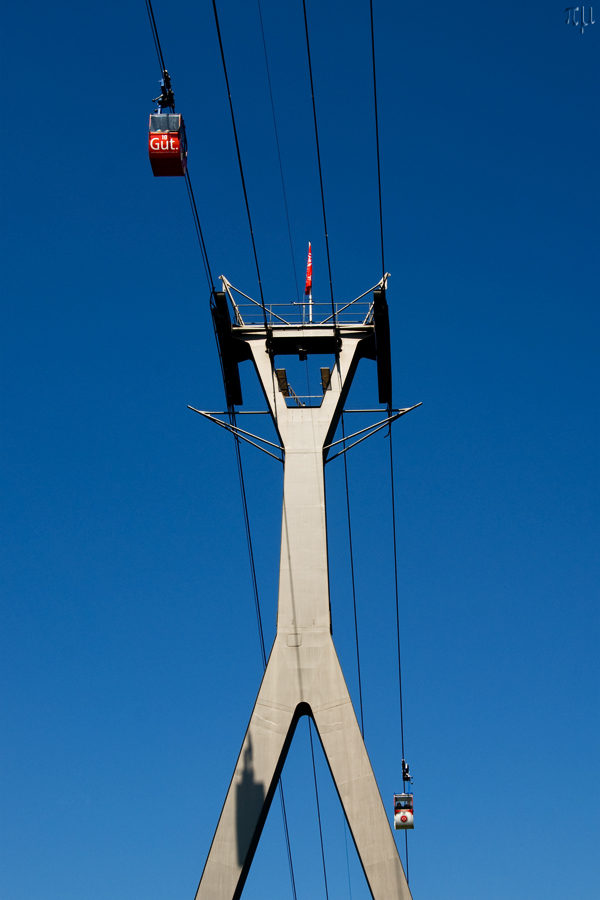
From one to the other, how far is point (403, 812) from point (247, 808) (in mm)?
3799

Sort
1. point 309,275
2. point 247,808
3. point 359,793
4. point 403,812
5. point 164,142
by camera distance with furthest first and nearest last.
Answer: point 309,275 < point 403,812 < point 359,793 < point 247,808 < point 164,142

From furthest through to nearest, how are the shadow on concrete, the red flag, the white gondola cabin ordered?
the red flag
the white gondola cabin
the shadow on concrete

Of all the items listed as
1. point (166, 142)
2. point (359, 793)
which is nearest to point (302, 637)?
point (359, 793)

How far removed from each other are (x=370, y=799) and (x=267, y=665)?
3277 mm

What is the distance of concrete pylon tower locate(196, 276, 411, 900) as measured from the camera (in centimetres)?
1494

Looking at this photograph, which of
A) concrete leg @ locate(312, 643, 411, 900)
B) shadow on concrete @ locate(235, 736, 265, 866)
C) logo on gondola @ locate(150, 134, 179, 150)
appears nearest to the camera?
logo on gondola @ locate(150, 134, 179, 150)

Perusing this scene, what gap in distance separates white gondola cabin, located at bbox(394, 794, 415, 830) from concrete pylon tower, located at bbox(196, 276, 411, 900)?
6.61 ft

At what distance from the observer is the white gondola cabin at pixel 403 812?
55.4ft

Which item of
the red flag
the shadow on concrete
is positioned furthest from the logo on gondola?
the shadow on concrete

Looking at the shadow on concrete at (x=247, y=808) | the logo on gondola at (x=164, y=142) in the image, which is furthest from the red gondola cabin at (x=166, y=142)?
the shadow on concrete at (x=247, y=808)

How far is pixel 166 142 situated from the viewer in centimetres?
1420

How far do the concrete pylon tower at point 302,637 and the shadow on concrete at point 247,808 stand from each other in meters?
0.02

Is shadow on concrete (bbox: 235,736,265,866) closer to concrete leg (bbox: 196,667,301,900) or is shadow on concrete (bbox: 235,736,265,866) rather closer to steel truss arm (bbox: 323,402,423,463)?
concrete leg (bbox: 196,667,301,900)

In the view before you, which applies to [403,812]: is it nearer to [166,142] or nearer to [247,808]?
[247,808]
